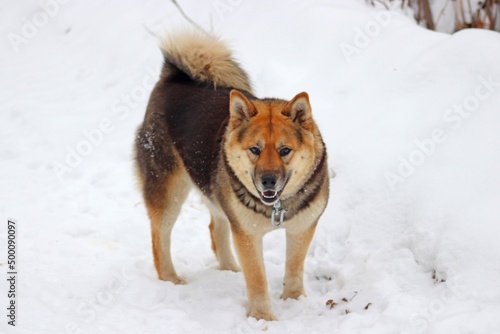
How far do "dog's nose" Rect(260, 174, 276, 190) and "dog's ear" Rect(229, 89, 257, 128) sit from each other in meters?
0.51

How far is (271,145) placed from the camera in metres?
3.82

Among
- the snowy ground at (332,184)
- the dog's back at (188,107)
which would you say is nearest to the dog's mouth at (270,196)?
the dog's back at (188,107)

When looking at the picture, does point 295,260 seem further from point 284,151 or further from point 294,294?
point 284,151

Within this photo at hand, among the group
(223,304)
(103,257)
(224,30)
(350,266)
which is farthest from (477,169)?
(224,30)

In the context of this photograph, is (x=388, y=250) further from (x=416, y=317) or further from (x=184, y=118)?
(x=184, y=118)

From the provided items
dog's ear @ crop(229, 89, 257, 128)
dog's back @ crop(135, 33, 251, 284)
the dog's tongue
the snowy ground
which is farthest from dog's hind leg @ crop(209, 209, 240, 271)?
the dog's tongue

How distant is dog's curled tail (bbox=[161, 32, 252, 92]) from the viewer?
4.88 metres

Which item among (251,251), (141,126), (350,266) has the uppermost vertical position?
(141,126)

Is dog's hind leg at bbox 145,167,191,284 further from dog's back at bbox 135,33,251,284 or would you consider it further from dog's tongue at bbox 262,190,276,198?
dog's tongue at bbox 262,190,276,198

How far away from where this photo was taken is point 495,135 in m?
4.80

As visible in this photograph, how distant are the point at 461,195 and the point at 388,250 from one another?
65 centimetres

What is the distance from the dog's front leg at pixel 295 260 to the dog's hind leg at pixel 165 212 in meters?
0.88

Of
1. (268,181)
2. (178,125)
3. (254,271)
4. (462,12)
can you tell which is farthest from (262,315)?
(462,12)

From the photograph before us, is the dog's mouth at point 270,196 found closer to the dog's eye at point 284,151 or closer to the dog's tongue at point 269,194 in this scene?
the dog's tongue at point 269,194
